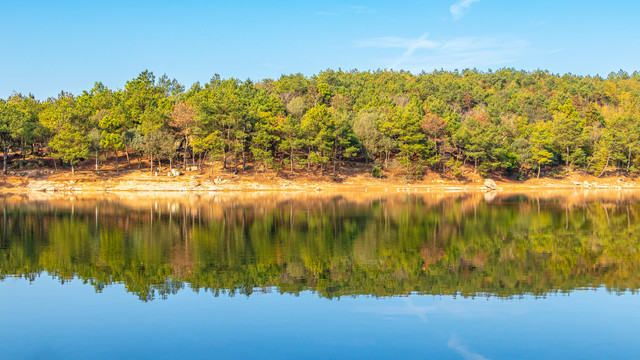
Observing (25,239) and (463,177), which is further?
(463,177)

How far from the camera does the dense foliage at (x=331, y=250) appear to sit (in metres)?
19.1

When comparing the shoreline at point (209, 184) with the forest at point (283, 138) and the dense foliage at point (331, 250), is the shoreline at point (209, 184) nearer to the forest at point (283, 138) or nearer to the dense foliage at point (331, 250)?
the forest at point (283, 138)

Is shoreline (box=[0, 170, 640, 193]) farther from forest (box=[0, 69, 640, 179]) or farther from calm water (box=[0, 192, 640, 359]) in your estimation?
calm water (box=[0, 192, 640, 359])

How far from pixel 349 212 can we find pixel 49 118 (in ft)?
180

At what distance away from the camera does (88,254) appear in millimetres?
24312

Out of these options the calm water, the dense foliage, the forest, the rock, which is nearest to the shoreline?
the rock

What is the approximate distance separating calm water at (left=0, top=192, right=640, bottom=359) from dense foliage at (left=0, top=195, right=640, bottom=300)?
13 cm

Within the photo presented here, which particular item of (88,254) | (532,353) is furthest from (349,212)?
(532,353)

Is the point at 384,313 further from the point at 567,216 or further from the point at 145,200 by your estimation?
the point at 145,200

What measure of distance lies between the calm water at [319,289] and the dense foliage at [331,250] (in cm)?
13

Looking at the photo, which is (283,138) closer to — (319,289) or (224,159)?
(224,159)

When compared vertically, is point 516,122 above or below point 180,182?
above

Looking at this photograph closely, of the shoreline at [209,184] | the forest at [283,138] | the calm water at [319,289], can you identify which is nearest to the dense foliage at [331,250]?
the calm water at [319,289]

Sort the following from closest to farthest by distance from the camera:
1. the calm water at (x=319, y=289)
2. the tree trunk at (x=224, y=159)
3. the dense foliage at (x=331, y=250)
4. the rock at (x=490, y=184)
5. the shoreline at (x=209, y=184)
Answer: the calm water at (x=319, y=289) < the dense foliage at (x=331, y=250) < the shoreline at (x=209, y=184) < the tree trunk at (x=224, y=159) < the rock at (x=490, y=184)
